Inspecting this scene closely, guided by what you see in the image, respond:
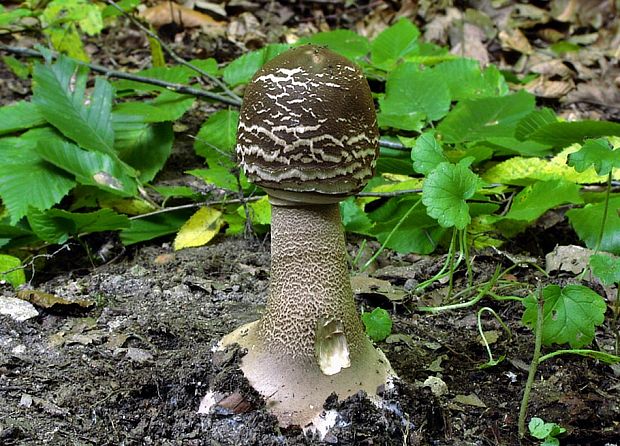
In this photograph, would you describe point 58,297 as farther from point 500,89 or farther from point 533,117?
point 500,89

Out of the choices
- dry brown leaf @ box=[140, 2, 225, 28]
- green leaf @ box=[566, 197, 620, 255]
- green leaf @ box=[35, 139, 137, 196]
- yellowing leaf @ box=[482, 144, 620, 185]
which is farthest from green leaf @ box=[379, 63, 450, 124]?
dry brown leaf @ box=[140, 2, 225, 28]

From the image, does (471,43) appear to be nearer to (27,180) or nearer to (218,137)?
(218,137)

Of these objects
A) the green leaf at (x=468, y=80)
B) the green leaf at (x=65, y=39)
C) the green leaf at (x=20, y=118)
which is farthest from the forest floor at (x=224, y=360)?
the green leaf at (x=65, y=39)

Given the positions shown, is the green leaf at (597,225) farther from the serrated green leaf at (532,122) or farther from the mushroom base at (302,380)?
the mushroom base at (302,380)

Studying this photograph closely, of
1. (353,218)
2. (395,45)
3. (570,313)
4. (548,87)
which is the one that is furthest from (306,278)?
(548,87)

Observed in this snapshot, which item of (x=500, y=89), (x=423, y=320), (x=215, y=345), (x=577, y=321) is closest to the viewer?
(x=577, y=321)

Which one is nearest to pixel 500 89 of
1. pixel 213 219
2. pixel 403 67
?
pixel 403 67
